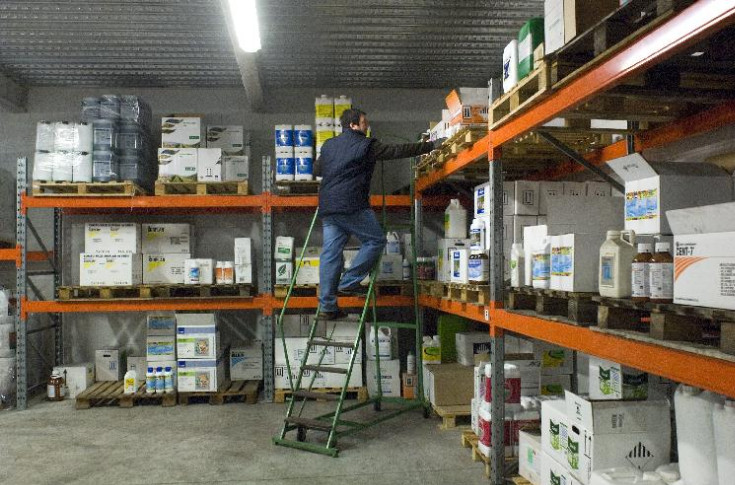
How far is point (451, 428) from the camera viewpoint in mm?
5863

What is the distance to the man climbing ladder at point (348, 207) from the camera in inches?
231

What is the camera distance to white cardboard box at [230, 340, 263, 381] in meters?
7.51

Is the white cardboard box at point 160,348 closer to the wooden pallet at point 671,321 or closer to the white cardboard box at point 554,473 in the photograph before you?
the white cardboard box at point 554,473

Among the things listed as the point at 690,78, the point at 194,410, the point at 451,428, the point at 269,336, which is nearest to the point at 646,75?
the point at 690,78

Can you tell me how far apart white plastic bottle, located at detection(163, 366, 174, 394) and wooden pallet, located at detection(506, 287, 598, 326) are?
14.9 feet

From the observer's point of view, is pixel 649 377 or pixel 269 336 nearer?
pixel 649 377

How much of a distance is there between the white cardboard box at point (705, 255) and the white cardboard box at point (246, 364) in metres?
5.93

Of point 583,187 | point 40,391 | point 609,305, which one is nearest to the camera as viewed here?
point 609,305

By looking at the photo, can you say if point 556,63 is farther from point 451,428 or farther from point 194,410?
point 194,410

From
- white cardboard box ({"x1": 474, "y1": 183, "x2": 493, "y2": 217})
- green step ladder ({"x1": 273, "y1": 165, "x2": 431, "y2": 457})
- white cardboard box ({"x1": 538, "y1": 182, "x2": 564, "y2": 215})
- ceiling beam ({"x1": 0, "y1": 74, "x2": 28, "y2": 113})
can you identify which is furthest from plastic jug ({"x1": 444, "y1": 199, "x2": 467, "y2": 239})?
ceiling beam ({"x1": 0, "y1": 74, "x2": 28, "y2": 113})

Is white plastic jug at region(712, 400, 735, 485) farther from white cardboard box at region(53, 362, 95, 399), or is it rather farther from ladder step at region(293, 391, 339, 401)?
white cardboard box at region(53, 362, 95, 399)

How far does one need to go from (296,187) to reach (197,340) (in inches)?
89.8

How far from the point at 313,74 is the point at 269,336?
11.9 ft

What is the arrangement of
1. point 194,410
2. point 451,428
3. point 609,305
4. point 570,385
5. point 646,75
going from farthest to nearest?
1. point 194,410
2. point 451,428
3. point 570,385
4. point 646,75
5. point 609,305
